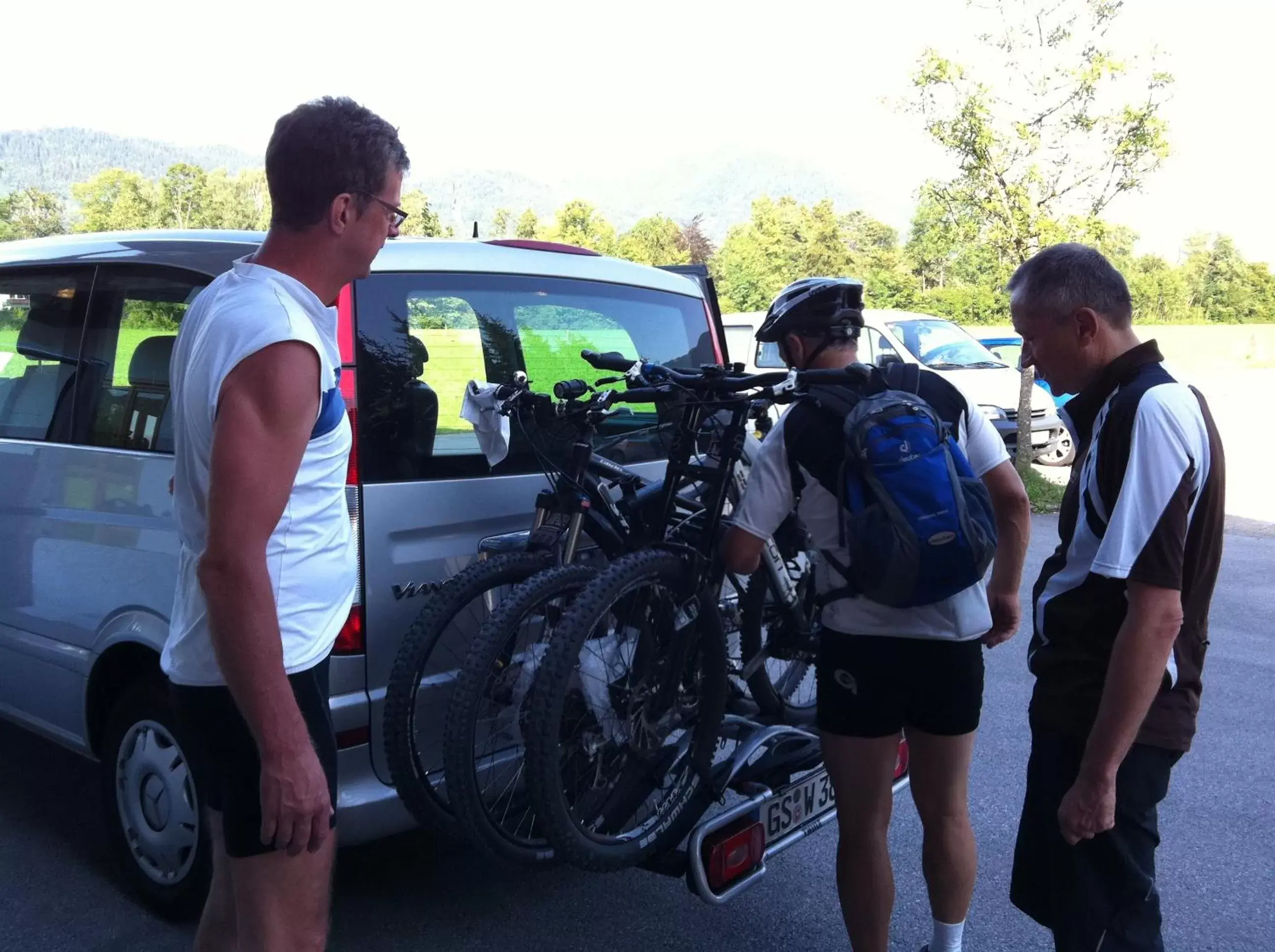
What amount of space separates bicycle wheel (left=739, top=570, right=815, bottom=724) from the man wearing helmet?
32.5 inches

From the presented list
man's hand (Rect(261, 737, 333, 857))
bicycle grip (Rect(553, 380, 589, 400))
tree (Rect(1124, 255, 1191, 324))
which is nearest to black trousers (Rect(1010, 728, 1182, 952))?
man's hand (Rect(261, 737, 333, 857))

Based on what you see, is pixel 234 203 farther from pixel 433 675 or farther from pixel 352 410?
pixel 433 675

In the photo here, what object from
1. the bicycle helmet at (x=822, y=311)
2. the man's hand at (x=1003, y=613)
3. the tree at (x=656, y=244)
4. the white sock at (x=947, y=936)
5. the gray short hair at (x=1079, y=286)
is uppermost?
the tree at (x=656, y=244)

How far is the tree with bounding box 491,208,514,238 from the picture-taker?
67625 millimetres

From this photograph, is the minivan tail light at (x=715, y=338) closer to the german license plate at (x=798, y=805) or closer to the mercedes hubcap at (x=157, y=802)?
the german license plate at (x=798, y=805)

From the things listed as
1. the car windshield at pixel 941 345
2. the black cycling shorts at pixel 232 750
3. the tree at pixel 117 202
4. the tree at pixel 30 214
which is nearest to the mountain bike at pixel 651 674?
the black cycling shorts at pixel 232 750

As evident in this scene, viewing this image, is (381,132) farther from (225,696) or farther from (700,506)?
(700,506)

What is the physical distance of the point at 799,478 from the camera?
2.63 meters

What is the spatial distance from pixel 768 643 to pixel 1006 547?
36.0 inches

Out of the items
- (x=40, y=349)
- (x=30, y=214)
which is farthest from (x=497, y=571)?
(x=30, y=214)

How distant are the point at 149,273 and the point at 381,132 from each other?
1.63 metres

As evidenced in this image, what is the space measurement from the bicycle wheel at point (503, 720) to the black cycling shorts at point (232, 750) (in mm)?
759

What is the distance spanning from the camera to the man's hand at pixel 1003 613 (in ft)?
10.1

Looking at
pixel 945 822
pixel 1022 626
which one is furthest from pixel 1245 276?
pixel 945 822
